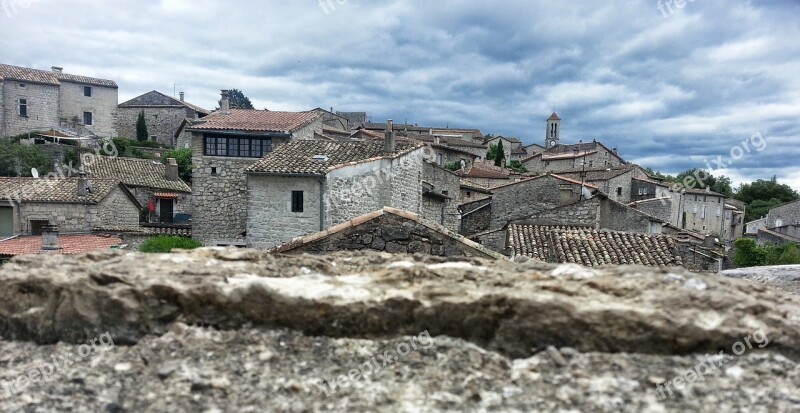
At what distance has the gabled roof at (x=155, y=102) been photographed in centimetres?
5881

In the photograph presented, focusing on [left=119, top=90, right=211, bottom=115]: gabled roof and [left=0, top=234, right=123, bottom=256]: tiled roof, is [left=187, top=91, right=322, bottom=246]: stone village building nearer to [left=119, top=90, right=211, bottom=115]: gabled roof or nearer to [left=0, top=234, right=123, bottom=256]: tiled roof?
[left=0, top=234, right=123, bottom=256]: tiled roof

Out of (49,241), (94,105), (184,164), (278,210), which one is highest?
(94,105)

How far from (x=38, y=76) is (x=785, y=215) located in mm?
78773

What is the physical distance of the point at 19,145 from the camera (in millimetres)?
41531

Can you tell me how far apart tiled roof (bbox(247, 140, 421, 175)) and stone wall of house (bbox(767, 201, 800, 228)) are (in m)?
46.4

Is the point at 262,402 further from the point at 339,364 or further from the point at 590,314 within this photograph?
the point at 590,314

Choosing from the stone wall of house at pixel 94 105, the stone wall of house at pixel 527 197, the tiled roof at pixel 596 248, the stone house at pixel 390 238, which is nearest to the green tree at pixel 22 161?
the stone wall of house at pixel 94 105

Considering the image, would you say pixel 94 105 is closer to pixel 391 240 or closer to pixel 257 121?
pixel 257 121

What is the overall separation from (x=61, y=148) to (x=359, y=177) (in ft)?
127

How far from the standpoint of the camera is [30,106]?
170 ft

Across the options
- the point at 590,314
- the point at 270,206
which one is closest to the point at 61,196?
the point at 270,206

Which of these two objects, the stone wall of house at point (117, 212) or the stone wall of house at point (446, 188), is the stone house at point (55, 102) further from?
the stone wall of house at point (446, 188)

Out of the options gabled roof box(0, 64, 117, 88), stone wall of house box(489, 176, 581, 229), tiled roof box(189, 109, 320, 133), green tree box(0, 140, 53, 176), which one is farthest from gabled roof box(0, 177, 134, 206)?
gabled roof box(0, 64, 117, 88)

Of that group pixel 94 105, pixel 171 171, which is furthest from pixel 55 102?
pixel 171 171
